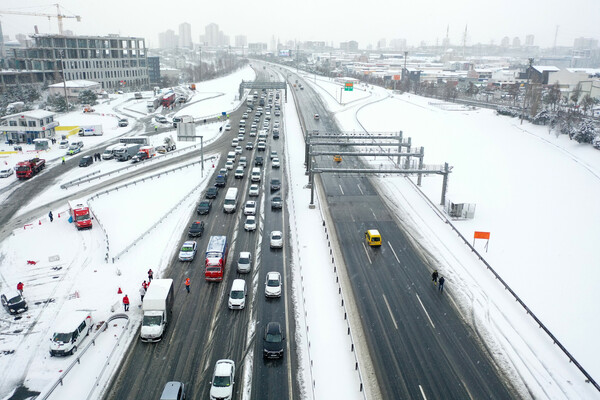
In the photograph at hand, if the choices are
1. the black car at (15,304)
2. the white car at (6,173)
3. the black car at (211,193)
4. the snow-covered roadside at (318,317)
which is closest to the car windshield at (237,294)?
the snow-covered roadside at (318,317)

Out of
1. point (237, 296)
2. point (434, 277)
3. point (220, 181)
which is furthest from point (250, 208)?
point (434, 277)

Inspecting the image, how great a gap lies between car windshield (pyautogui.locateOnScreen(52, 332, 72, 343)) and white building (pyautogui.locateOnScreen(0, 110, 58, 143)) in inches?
2492

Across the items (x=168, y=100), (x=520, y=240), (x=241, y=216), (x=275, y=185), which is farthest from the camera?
(x=168, y=100)

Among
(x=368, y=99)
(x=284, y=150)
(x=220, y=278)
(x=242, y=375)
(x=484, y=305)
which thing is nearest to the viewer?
(x=242, y=375)

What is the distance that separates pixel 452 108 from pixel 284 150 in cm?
5005

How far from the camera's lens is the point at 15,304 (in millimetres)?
27031

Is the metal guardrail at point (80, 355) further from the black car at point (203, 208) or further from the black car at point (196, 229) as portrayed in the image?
the black car at point (203, 208)

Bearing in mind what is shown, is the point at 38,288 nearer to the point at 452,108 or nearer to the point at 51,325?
the point at 51,325

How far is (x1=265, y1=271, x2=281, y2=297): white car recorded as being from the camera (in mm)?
28656

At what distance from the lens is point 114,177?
2191 inches

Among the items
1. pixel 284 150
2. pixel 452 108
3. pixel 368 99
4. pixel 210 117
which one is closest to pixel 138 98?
pixel 210 117

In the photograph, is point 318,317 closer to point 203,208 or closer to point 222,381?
point 222,381

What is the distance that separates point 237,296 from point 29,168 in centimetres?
4447

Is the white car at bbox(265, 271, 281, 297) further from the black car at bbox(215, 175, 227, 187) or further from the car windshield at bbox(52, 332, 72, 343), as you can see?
the black car at bbox(215, 175, 227, 187)
